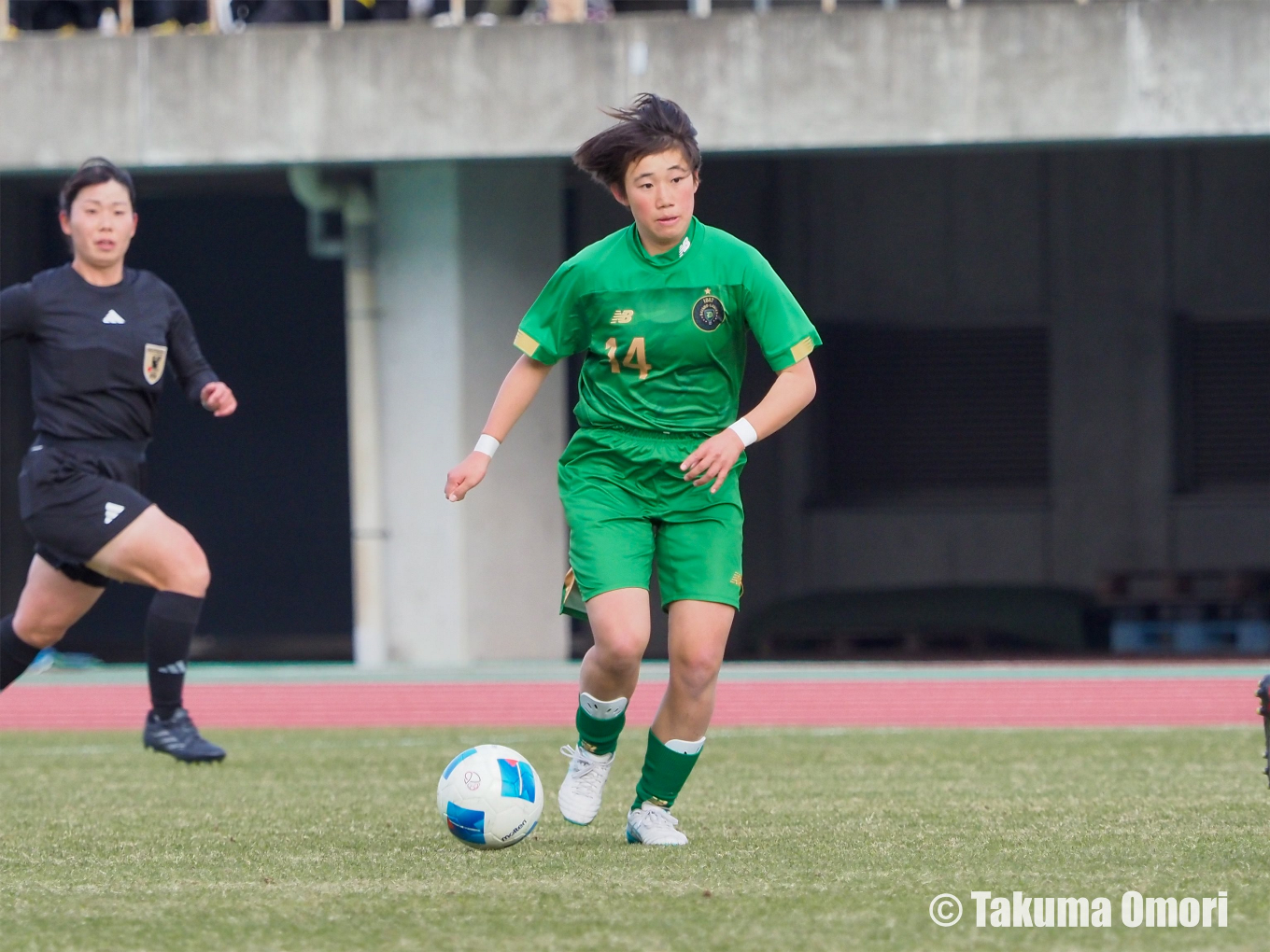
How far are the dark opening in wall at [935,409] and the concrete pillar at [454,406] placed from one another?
6057 mm

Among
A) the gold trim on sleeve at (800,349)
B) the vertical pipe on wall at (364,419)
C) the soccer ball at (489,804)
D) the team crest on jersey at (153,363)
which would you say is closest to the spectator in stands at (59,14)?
the vertical pipe on wall at (364,419)

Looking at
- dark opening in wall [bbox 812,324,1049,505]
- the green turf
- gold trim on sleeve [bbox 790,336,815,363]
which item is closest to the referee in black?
the green turf

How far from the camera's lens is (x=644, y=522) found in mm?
5152

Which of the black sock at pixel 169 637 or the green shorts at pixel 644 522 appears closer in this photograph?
the green shorts at pixel 644 522

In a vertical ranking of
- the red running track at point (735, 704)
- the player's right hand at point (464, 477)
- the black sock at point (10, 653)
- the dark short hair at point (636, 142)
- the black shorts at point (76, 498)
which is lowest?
the red running track at point (735, 704)

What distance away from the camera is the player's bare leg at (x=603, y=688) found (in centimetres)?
503

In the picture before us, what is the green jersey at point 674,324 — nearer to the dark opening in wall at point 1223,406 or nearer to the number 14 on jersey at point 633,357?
the number 14 on jersey at point 633,357

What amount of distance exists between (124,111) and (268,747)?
689 centimetres

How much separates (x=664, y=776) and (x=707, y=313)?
47.1 inches

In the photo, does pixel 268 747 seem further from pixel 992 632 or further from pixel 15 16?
pixel 992 632

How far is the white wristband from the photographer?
4.93m

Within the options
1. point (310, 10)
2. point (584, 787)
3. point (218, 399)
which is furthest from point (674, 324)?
point (310, 10)

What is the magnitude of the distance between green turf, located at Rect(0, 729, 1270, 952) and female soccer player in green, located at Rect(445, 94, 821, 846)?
1.43ft

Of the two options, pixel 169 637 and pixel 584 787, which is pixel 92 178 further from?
pixel 584 787
